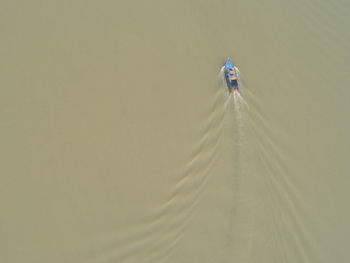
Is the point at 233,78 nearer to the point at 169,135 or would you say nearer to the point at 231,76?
the point at 231,76

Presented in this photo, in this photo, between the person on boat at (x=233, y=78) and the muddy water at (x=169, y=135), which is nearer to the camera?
the muddy water at (x=169, y=135)

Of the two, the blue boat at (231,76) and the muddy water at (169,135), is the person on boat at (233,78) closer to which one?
the blue boat at (231,76)

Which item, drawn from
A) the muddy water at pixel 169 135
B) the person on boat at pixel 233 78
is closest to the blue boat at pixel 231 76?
the person on boat at pixel 233 78

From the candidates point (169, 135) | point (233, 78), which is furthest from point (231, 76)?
point (169, 135)

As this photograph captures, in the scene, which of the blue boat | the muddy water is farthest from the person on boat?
the muddy water

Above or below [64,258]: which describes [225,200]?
above

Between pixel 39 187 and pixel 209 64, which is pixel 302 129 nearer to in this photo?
pixel 209 64

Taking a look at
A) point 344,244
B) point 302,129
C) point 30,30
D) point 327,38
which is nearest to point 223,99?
point 302,129
